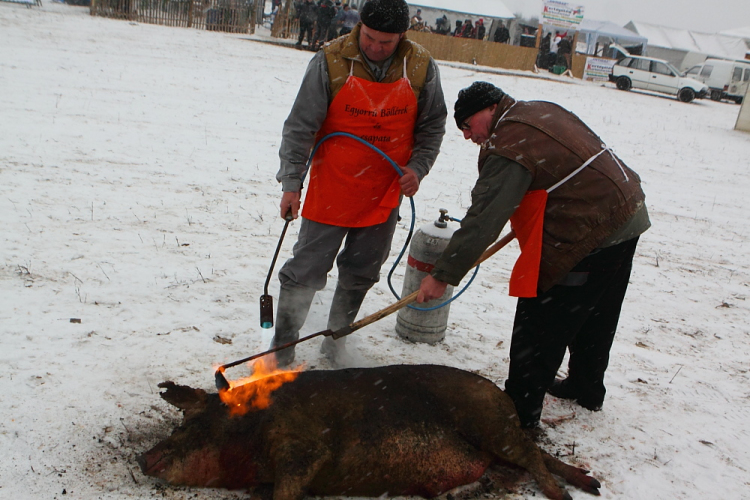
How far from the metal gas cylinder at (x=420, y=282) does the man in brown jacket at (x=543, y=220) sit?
0.98m

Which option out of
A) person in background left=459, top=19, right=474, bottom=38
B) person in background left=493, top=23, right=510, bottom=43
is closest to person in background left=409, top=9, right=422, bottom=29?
person in background left=459, top=19, right=474, bottom=38

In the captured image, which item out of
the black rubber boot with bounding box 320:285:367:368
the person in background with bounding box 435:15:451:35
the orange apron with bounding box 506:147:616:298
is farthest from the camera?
the person in background with bounding box 435:15:451:35

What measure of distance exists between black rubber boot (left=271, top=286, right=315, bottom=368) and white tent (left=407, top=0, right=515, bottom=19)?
92.7ft

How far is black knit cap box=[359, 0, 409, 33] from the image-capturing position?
3117 mm

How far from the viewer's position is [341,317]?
3994mm

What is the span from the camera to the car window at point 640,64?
27555 mm

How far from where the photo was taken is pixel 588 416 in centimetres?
367

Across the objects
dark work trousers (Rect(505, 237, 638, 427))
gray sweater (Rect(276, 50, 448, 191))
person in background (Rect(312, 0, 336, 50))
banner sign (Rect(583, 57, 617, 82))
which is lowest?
dark work trousers (Rect(505, 237, 638, 427))

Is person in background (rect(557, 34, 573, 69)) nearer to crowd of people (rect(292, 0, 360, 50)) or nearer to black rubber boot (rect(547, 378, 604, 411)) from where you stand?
crowd of people (rect(292, 0, 360, 50))

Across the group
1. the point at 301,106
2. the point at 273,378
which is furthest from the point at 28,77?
the point at 273,378

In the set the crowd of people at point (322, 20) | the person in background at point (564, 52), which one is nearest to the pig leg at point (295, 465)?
the crowd of people at point (322, 20)

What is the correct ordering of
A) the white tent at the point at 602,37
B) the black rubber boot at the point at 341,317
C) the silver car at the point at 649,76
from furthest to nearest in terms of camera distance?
the white tent at the point at 602,37, the silver car at the point at 649,76, the black rubber boot at the point at 341,317

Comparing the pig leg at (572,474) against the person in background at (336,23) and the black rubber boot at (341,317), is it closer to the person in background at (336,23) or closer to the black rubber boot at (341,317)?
the black rubber boot at (341,317)

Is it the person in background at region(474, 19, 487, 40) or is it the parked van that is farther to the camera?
the parked van
